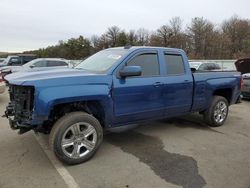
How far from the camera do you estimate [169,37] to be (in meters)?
55.4

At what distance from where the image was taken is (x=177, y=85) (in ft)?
18.3

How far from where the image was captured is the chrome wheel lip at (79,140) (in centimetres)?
423

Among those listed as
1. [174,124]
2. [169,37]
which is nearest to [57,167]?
[174,124]

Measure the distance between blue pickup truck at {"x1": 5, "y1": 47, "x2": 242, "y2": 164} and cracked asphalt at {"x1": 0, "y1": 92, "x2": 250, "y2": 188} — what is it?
17.2 inches

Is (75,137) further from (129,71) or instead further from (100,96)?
(129,71)

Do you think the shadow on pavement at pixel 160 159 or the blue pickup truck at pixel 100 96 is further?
the blue pickup truck at pixel 100 96

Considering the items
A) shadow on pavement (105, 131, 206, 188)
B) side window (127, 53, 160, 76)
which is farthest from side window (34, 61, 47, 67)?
side window (127, 53, 160, 76)

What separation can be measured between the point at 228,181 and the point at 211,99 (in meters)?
3.03

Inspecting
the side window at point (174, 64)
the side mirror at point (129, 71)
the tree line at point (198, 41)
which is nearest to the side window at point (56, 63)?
the side window at point (174, 64)

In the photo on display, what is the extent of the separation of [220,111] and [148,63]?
2651mm

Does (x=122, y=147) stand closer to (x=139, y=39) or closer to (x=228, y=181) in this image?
(x=228, y=181)

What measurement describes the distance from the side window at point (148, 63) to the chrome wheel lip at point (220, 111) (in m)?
2.21

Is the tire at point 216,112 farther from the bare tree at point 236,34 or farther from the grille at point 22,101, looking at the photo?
the bare tree at point 236,34

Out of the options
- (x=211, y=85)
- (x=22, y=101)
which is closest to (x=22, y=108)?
(x=22, y=101)
